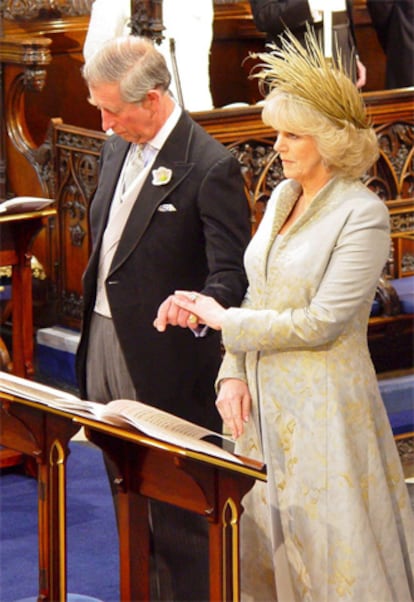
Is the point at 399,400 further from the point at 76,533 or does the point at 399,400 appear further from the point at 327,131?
the point at 327,131

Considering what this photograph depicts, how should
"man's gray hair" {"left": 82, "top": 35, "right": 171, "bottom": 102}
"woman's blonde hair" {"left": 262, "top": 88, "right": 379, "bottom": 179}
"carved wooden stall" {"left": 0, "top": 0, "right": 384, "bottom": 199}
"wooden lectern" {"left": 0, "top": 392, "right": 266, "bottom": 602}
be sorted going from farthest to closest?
"carved wooden stall" {"left": 0, "top": 0, "right": 384, "bottom": 199} → "man's gray hair" {"left": 82, "top": 35, "right": 171, "bottom": 102} → "woman's blonde hair" {"left": 262, "top": 88, "right": 379, "bottom": 179} → "wooden lectern" {"left": 0, "top": 392, "right": 266, "bottom": 602}

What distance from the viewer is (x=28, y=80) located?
6902 mm

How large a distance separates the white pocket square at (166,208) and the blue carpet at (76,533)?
1321mm

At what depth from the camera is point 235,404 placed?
333 centimetres

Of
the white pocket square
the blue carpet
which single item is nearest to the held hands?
the white pocket square

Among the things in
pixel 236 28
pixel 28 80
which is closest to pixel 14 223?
pixel 28 80

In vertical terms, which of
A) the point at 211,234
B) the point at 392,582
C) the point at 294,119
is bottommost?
the point at 392,582

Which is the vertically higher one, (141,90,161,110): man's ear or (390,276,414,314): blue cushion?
(141,90,161,110): man's ear

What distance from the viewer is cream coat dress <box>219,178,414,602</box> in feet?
10.3

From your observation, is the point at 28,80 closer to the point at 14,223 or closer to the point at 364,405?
the point at 14,223

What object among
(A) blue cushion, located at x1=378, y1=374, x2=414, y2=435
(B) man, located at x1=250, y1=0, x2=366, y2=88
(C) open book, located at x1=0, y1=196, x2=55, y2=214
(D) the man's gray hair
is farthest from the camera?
(B) man, located at x1=250, y1=0, x2=366, y2=88

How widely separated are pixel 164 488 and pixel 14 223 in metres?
2.49

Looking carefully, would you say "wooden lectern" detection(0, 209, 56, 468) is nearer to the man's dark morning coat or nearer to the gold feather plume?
the man's dark morning coat

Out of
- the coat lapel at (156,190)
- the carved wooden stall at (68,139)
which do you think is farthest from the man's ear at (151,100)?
the carved wooden stall at (68,139)
